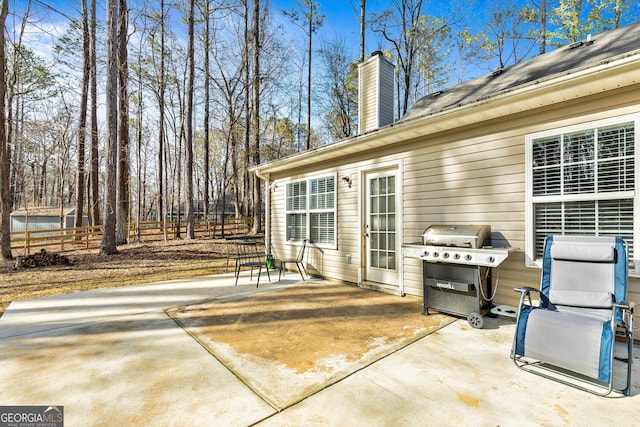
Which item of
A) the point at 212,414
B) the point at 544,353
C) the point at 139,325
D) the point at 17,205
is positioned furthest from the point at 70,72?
the point at 17,205

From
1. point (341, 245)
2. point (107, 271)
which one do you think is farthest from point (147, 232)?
point (341, 245)

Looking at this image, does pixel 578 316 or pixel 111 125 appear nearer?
pixel 578 316

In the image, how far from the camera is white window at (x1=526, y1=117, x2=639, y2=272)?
2691 millimetres

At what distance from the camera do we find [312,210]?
19.4ft

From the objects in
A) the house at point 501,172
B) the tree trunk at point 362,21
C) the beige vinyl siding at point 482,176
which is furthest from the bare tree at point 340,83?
the beige vinyl siding at point 482,176

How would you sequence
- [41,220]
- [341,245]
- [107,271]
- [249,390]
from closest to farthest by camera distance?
[249,390]
[341,245]
[107,271]
[41,220]

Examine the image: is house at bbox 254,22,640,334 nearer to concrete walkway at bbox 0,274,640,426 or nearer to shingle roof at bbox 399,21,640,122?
shingle roof at bbox 399,21,640,122

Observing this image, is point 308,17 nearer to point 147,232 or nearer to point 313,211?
point 313,211

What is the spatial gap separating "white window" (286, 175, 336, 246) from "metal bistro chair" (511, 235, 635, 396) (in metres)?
3.40

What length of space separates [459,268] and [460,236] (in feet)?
1.15

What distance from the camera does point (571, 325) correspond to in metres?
2.06

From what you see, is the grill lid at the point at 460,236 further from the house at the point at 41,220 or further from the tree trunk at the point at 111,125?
the house at the point at 41,220

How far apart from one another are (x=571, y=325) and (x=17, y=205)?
3994cm

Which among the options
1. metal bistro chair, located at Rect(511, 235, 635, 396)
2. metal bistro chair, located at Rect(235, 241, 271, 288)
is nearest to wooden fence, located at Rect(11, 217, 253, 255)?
metal bistro chair, located at Rect(235, 241, 271, 288)
